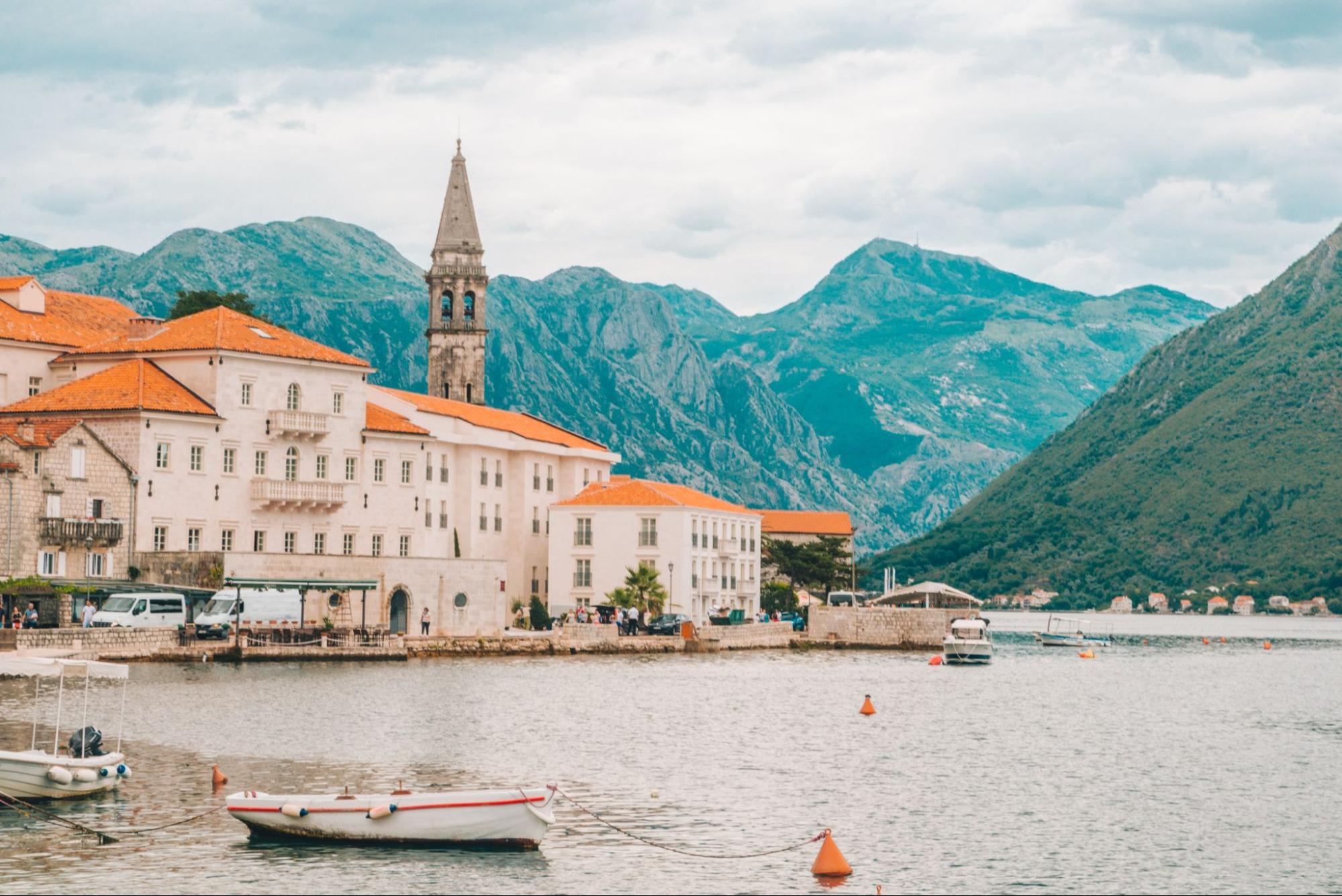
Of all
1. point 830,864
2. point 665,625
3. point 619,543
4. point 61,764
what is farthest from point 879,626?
point 830,864

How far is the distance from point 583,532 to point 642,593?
6.22m

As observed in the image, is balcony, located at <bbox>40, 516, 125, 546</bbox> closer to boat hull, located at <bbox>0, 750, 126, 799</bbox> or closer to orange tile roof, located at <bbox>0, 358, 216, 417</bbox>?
orange tile roof, located at <bbox>0, 358, 216, 417</bbox>

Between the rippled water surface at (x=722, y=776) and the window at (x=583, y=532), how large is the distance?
992 inches

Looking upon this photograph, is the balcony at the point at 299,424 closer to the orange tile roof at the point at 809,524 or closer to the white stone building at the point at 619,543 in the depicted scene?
the white stone building at the point at 619,543

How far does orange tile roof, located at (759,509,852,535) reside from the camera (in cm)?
16425

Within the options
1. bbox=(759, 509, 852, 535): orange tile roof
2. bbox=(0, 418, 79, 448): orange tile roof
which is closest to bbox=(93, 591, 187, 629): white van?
bbox=(0, 418, 79, 448): orange tile roof

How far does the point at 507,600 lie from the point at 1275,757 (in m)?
62.8

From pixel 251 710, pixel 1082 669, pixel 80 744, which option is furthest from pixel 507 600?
pixel 80 744

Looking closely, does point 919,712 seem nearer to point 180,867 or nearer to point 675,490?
point 180,867

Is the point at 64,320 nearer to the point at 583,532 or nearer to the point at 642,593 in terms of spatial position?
the point at 583,532

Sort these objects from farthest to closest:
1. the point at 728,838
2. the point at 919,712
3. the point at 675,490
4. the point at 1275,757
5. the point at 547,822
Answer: the point at 675,490, the point at 919,712, the point at 1275,757, the point at 728,838, the point at 547,822

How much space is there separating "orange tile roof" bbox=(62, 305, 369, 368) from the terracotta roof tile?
164 centimetres

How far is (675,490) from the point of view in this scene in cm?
12056

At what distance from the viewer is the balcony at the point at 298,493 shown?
94.4 metres
